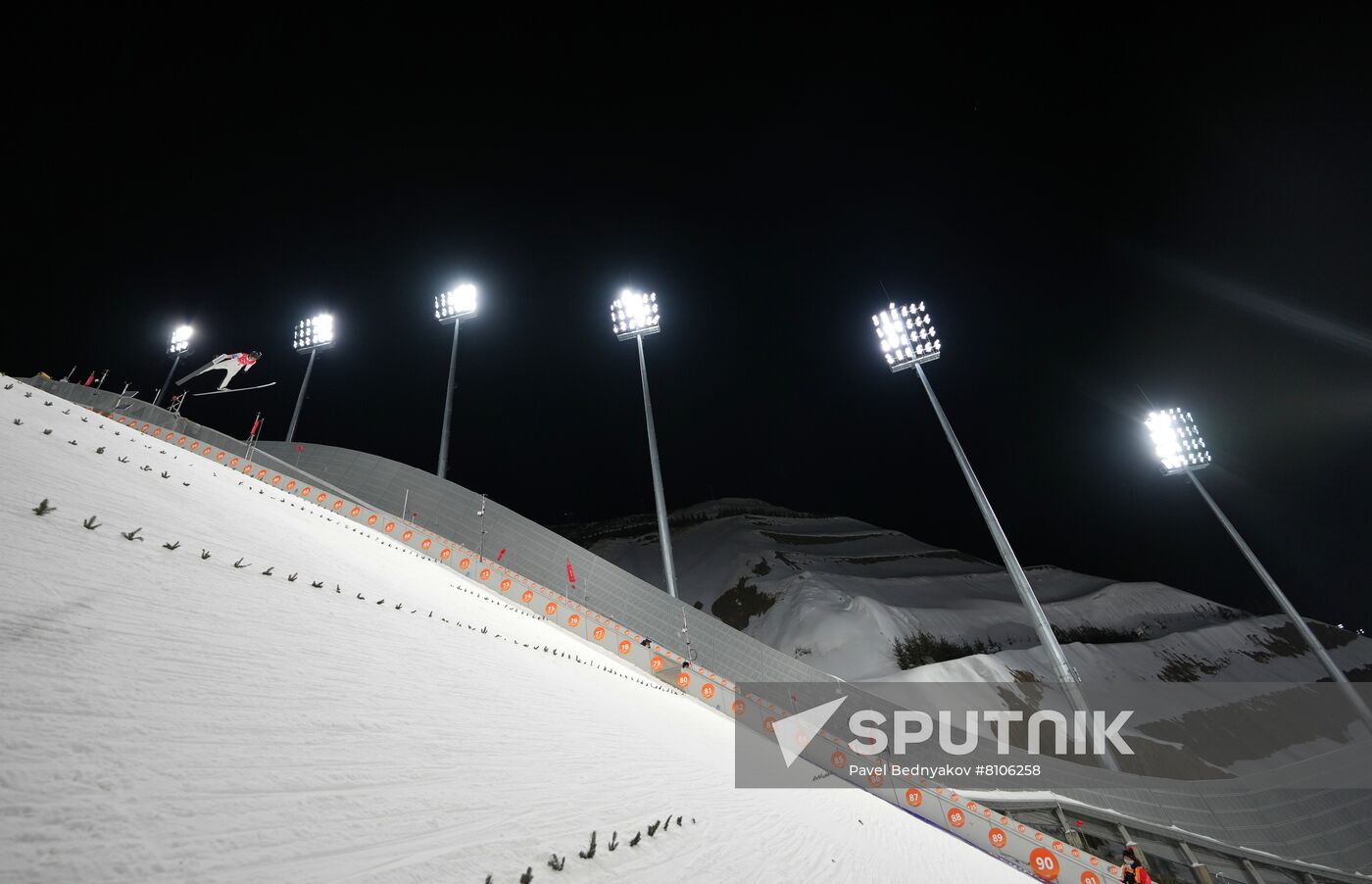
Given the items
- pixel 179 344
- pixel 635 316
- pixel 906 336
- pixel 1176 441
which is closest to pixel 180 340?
pixel 179 344

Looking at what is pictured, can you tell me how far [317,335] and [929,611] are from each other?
2114 inches

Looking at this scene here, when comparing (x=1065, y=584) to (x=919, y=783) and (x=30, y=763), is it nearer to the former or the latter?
(x=919, y=783)

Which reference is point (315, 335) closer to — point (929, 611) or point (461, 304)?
point (461, 304)

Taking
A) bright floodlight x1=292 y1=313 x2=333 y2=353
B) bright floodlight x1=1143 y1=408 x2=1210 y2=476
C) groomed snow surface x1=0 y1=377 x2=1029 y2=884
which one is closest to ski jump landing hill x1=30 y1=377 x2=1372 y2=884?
groomed snow surface x1=0 y1=377 x2=1029 y2=884

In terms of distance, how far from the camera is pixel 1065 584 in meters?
70.2

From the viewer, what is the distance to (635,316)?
34.6m

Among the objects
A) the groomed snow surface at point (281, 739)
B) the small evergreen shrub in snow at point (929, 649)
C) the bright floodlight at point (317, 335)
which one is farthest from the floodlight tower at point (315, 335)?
the small evergreen shrub in snow at point (929, 649)

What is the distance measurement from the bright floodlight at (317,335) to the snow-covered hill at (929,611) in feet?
133

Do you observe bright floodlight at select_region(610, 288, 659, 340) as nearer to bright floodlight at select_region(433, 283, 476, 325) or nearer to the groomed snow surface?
bright floodlight at select_region(433, 283, 476, 325)

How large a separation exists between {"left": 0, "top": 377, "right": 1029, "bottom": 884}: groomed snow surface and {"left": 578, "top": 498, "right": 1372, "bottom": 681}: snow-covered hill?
32872 mm

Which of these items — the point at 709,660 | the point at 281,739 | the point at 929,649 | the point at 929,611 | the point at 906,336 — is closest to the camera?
the point at 281,739

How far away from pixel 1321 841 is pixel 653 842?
4484 cm

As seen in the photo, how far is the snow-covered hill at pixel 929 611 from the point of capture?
40375 mm

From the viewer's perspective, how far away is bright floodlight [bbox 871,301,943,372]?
32500mm
